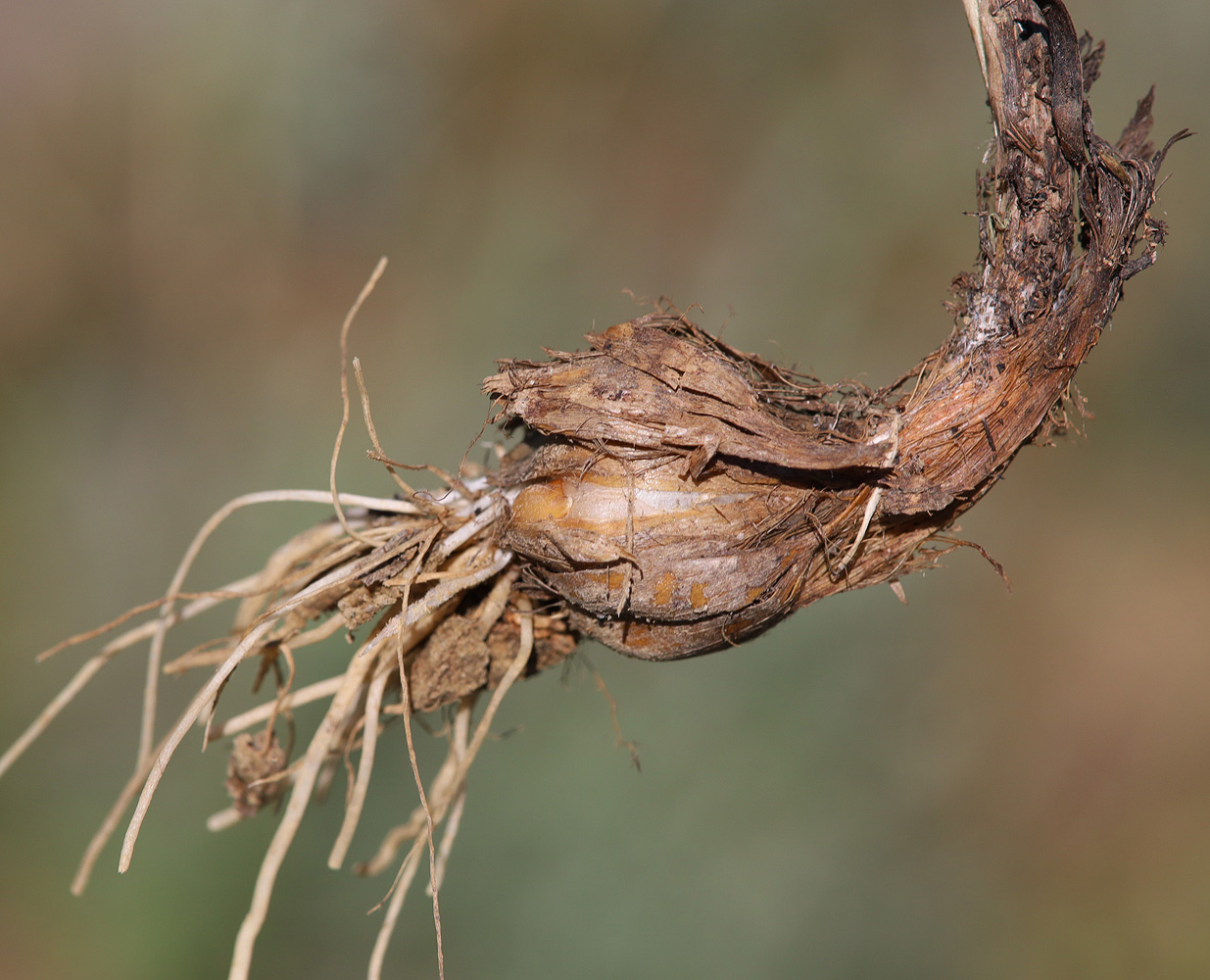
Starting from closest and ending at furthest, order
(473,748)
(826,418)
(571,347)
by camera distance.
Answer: (826,418) < (473,748) < (571,347)

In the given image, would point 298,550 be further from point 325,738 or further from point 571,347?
point 571,347

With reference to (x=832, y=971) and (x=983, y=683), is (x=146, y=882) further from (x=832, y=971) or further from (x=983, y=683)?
(x=983, y=683)

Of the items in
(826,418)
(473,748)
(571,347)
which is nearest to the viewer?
(826,418)

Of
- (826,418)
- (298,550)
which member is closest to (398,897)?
(298,550)

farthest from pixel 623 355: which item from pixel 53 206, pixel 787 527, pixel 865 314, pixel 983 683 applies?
pixel 53 206

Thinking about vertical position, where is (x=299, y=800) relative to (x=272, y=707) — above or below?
below

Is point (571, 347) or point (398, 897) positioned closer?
point (398, 897)

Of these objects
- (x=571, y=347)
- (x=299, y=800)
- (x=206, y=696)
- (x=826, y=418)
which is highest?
(x=571, y=347)
